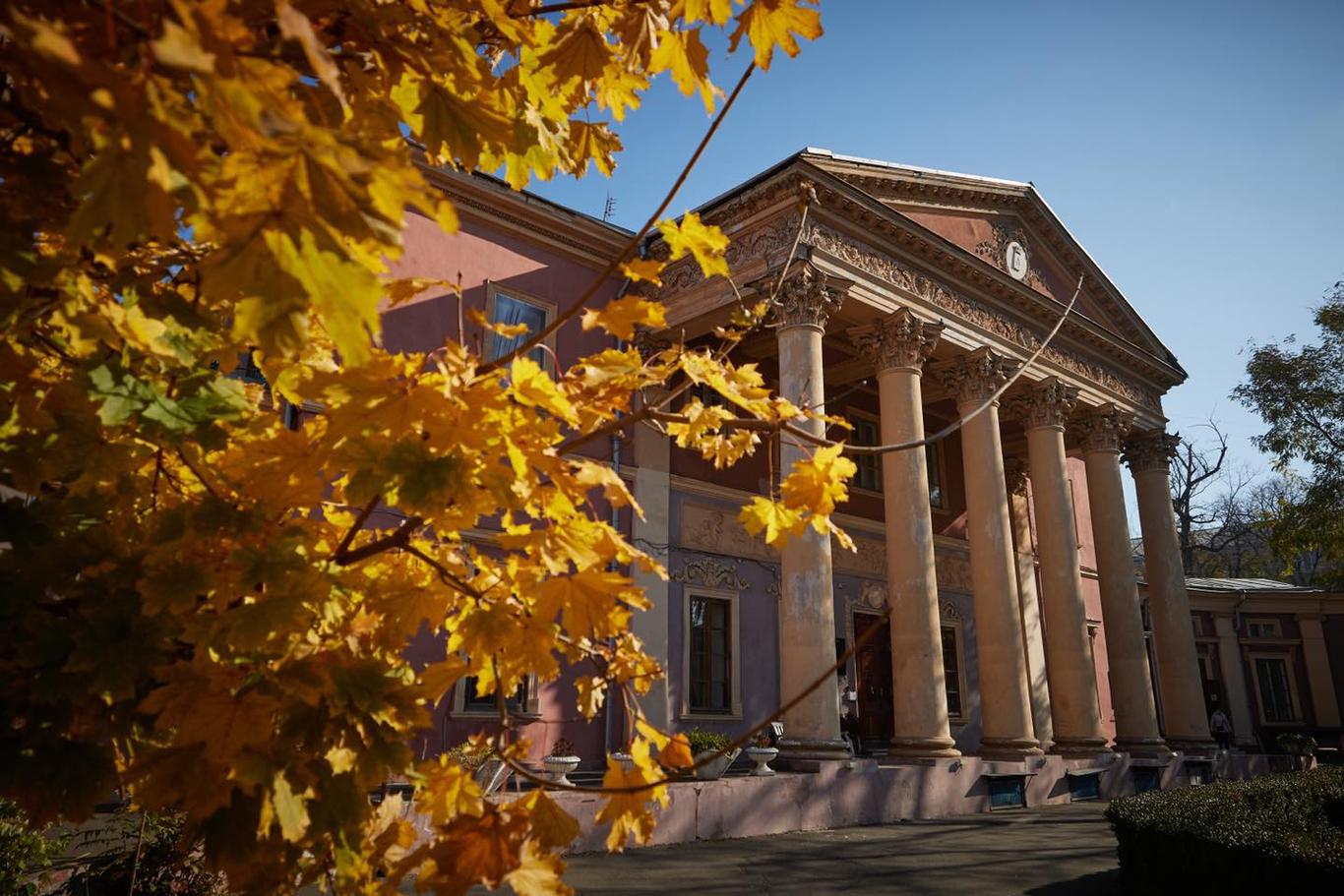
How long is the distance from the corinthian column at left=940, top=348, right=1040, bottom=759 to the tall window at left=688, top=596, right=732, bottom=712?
450cm

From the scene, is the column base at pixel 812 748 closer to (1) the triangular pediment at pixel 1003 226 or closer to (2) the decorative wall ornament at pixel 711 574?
(2) the decorative wall ornament at pixel 711 574

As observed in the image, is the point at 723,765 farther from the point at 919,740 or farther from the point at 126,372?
the point at 126,372

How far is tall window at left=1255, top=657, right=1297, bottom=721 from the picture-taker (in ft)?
98.4

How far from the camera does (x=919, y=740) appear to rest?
12.1m

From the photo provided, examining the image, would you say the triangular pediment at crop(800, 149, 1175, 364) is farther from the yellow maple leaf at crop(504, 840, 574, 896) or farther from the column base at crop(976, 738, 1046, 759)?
the yellow maple leaf at crop(504, 840, 574, 896)

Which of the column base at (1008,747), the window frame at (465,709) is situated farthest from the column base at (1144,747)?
the window frame at (465,709)

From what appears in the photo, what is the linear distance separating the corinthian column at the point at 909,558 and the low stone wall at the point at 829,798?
1.94ft

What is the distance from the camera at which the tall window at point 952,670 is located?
18594 mm

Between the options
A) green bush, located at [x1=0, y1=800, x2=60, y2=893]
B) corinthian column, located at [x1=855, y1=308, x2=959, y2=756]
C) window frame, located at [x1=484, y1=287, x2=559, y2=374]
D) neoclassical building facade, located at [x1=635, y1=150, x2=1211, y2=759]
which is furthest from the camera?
window frame, located at [x1=484, y1=287, x2=559, y2=374]

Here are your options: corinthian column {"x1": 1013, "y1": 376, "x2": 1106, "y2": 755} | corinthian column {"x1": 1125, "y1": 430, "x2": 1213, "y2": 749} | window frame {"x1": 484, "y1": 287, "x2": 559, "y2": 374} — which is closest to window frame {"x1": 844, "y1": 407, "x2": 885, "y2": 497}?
corinthian column {"x1": 1013, "y1": 376, "x2": 1106, "y2": 755}

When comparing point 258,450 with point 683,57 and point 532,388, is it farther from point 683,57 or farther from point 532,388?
point 683,57

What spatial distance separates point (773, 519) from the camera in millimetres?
2225

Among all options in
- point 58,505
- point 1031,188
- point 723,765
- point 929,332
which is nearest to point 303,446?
point 58,505

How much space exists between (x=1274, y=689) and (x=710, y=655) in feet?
89.3
